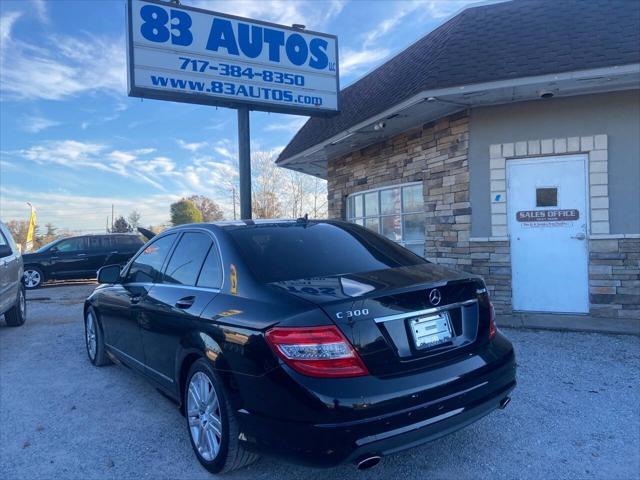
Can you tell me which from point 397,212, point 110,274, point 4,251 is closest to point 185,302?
point 110,274

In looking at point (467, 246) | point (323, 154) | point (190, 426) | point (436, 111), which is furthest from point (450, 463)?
point (323, 154)

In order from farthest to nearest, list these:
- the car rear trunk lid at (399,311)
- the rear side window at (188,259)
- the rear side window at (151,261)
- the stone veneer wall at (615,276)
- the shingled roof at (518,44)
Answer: the stone veneer wall at (615,276) → the shingled roof at (518,44) → the rear side window at (151,261) → the rear side window at (188,259) → the car rear trunk lid at (399,311)

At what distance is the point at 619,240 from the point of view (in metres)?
6.27

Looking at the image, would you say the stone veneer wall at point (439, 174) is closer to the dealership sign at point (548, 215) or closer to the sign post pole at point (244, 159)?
the dealership sign at point (548, 215)

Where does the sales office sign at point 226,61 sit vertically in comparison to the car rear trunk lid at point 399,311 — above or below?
above

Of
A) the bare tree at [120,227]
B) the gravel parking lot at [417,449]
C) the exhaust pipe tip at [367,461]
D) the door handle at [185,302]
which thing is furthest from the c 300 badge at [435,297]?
the bare tree at [120,227]

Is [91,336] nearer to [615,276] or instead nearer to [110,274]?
[110,274]

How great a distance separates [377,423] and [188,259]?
1948 mm

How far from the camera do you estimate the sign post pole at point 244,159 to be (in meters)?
8.75

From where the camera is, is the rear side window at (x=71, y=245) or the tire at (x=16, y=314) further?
the rear side window at (x=71, y=245)

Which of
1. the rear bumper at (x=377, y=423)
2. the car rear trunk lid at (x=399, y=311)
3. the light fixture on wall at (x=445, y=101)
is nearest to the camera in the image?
the rear bumper at (x=377, y=423)

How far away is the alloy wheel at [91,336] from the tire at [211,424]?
99.7 inches

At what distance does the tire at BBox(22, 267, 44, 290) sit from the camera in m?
13.8

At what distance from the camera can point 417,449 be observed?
303 centimetres
